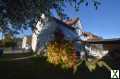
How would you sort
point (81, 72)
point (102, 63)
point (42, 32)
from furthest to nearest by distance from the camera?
point (42, 32)
point (81, 72)
point (102, 63)

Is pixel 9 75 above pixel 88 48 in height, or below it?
below

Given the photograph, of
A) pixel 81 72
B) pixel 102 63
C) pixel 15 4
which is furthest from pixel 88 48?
pixel 81 72

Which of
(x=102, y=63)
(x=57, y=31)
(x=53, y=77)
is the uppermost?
(x=57, y=31)

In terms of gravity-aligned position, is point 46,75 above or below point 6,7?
below

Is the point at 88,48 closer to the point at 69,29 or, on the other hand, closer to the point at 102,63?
the point at 102,63

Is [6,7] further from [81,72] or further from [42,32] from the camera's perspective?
[42,32]

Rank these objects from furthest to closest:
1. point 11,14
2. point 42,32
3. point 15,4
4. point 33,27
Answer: point 42,32 < point 33,27 < point 11,14 < point 15,4

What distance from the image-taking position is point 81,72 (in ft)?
79.2

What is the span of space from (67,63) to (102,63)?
1.12ft

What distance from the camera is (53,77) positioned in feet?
70.4

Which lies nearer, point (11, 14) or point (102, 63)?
point (102, 63)

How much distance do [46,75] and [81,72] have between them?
3170mm

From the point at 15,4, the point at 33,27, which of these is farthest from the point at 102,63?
the point at 33,27

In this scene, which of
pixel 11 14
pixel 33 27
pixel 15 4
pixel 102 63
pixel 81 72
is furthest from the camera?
pixel 33 27
